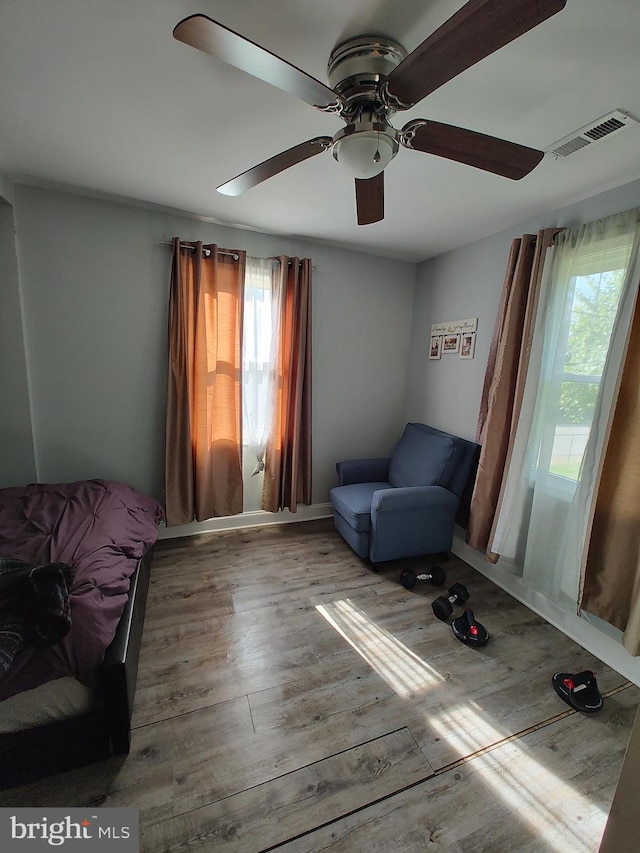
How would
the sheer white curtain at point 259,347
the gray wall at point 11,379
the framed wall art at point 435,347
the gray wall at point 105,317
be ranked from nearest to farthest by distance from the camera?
the gray wall at point 11,379 → the gray wall at point 105,317 → the sheer white curtain at point 259,347 → the framed wall art at point 435,347

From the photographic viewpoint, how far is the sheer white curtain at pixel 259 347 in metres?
2.85

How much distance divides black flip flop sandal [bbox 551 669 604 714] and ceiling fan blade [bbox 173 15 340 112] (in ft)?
8.37

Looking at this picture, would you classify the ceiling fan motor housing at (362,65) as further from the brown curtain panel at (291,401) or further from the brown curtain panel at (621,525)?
the brown curtain panel at (291,401)

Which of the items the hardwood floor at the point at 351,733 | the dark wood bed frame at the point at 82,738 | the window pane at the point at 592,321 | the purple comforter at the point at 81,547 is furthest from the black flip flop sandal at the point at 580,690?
the purple comforter at the point at 81,547

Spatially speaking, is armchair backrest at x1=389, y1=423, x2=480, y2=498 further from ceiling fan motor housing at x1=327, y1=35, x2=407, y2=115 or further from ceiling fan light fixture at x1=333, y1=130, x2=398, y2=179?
ceiling fan motor housing at x1=327, y1=35, x2=407, y2=115

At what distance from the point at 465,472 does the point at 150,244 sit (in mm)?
2898

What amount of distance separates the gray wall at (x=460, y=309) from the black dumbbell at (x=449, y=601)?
3.85 ft

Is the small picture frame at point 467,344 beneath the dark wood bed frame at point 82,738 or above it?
above

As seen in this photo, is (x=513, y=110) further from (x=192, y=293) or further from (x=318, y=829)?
(x=318, y=829)

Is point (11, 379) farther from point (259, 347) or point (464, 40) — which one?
point (464, 40)

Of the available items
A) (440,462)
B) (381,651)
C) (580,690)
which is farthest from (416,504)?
(580,690)

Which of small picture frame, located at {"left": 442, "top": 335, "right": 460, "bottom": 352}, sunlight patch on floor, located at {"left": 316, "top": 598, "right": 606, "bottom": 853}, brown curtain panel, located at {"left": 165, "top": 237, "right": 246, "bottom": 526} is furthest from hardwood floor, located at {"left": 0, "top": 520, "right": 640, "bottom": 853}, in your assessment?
small picture frame, located at {"left": 442, "top": 335, "right": 460, "bottom": 352}

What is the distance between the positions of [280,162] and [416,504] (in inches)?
83.7

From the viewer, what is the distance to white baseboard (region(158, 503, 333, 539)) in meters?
2.96
